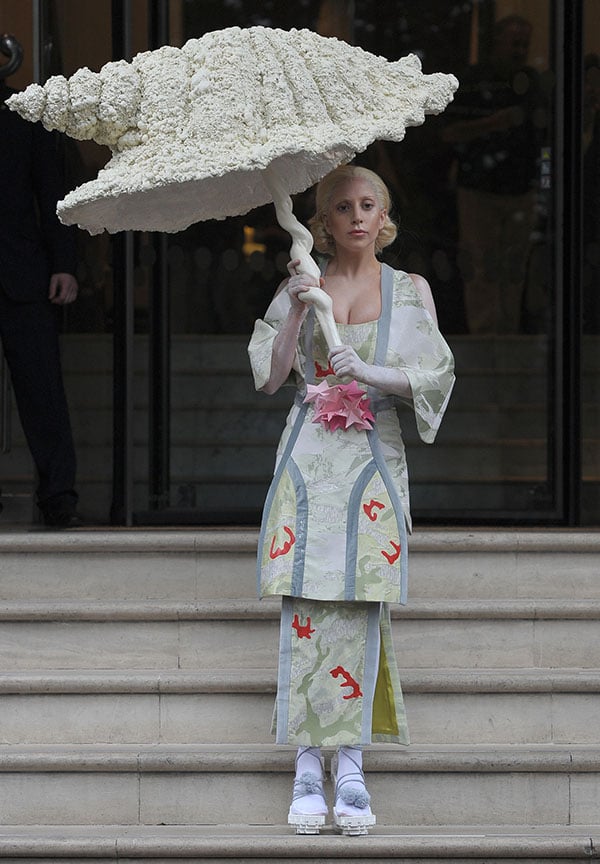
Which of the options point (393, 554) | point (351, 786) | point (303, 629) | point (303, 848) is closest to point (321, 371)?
point (393, 554)

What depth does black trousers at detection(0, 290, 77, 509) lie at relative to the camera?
6.25m

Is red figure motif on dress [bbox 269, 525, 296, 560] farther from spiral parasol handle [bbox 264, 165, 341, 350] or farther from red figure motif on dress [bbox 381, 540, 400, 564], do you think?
spiral parasol handle [bbox 264, 165, 341, 350]

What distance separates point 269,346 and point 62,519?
2063mm

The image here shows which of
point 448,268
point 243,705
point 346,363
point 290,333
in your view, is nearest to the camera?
point 346,363

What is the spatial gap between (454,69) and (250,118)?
11.5 feet

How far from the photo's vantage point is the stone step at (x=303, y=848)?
4.34m

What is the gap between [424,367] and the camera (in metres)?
4.41

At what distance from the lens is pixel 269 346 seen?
14.5 ft

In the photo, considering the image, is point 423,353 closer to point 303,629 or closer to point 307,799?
point 303,629

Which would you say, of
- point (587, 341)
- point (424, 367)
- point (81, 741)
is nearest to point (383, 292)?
point (424, 367)

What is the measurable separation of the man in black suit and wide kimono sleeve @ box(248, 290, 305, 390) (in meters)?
1.94

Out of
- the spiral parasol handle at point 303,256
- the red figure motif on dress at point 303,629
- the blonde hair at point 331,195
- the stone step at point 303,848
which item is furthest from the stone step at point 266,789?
the blonde hair at point 331,195

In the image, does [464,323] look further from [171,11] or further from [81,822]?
[81,822]

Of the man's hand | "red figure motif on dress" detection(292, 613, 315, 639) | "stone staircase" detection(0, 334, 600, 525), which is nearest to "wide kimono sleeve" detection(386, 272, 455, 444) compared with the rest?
"red figure motif on dress" detection(292, 613, 315, 639)
